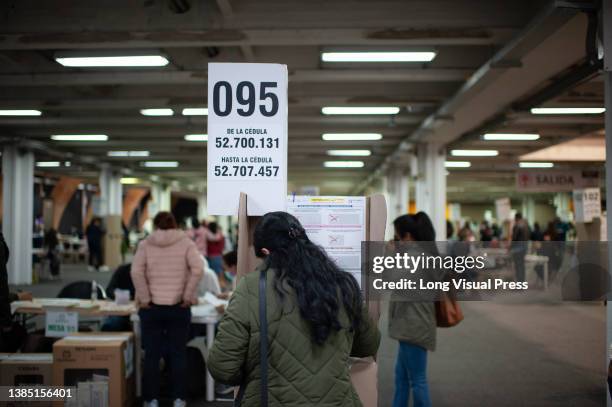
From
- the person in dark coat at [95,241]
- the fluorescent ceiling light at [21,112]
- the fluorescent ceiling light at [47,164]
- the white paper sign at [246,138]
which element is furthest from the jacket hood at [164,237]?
the fluorescent ceiling light at [47,164]

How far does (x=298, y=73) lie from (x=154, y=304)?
12.8ft

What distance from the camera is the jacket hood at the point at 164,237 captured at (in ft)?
14.6

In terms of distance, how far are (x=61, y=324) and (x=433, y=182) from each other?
9.05m

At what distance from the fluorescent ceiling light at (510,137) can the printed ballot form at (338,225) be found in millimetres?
9400

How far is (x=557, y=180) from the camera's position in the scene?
14.6 meters

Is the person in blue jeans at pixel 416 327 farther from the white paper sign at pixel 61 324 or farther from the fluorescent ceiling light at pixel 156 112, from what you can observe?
the fluorescent ceiling light at pixel 156 112

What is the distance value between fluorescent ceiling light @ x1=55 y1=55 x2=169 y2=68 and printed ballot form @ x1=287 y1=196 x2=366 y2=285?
4.42m

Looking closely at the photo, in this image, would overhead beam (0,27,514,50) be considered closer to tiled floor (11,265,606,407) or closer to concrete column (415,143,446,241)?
tiled floor (11,265,606,407)

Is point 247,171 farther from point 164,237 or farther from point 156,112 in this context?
point 156,112

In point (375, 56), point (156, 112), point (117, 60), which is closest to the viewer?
point (375, 56)

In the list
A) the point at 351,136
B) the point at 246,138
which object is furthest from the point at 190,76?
the point at 351,136

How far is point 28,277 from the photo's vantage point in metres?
13.4

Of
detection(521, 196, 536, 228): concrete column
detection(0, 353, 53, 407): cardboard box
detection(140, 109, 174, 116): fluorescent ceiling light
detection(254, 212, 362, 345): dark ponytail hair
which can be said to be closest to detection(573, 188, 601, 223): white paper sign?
detection(140, 109, 174, 116): fluorescent ceiling light

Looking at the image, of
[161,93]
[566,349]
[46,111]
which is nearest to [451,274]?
[566,349]
